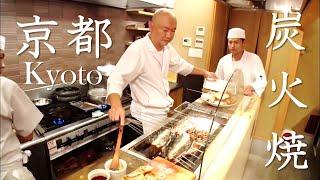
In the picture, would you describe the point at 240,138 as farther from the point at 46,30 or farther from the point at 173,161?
the point at 46,30

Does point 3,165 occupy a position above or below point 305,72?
below

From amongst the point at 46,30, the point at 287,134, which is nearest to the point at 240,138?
the point at 287,134

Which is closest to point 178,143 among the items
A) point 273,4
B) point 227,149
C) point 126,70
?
point 227,149

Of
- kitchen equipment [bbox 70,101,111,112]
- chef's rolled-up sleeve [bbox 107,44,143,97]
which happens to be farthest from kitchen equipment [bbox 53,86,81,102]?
chef's rolled-up sleeve [bbox 107,44,143,97]

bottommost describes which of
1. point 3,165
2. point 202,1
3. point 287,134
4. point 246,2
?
point 287,134

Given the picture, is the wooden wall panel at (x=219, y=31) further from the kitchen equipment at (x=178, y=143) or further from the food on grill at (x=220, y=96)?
the kitchen equipment at (x=178, y=143)

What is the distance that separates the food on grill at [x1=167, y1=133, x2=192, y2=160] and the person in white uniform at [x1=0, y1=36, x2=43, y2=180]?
57 cm

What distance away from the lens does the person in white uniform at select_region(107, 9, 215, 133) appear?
1444mm

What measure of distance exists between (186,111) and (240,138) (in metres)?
0.34

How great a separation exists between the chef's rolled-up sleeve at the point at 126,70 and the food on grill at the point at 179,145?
43 cm

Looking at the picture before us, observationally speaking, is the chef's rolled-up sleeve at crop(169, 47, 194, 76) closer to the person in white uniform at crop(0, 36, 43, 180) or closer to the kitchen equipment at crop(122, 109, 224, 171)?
the kitchen equipment at crop(122, 109, 224, 171)

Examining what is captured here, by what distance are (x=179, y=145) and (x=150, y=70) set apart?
0.69 metres

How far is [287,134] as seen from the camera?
2.37m

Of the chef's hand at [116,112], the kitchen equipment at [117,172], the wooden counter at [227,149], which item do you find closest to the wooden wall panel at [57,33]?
the chef's hand at [116,112]
